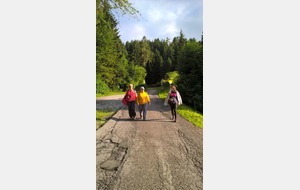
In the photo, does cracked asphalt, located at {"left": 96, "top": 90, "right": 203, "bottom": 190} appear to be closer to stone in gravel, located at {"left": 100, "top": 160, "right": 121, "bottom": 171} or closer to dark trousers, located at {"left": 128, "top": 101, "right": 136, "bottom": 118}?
stone in gravel, located at {"left": 100, "top": 160, "right": 121, "bottom": 171}

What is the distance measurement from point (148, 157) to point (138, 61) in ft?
174

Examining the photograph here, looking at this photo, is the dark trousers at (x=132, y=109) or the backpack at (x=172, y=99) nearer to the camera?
the backpack at (x=172, y=99)

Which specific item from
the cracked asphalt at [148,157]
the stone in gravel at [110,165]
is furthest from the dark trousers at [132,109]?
the stone in gravel at [110,165]

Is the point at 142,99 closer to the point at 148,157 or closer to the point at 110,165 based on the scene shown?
the point at 148,157

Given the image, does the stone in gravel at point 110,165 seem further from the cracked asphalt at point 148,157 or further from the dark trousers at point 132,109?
the dark trousers at point 132,109

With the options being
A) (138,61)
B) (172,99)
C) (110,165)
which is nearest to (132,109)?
(172,99)

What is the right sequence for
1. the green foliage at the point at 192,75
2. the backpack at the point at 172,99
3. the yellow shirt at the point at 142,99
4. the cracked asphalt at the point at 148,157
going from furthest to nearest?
the green foliage at the point at 192,75 < the yellow shirt at the point at 142,99 < the backpack at the point at 172,99 < the cracked asphalt at the point at 148,157

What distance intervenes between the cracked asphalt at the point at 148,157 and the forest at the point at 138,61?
3209 mm

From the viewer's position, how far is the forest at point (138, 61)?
25.5 ft

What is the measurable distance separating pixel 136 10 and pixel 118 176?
12.7 feet

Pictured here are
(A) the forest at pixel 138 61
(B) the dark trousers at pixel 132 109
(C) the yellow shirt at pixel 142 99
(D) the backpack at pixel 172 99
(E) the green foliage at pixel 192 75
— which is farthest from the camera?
(E) the green foliage at pixel 192 75

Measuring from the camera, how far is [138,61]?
5803 cm

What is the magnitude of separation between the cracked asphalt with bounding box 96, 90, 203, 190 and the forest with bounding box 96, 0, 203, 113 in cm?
321

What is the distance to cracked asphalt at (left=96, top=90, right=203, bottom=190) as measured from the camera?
445 cm
